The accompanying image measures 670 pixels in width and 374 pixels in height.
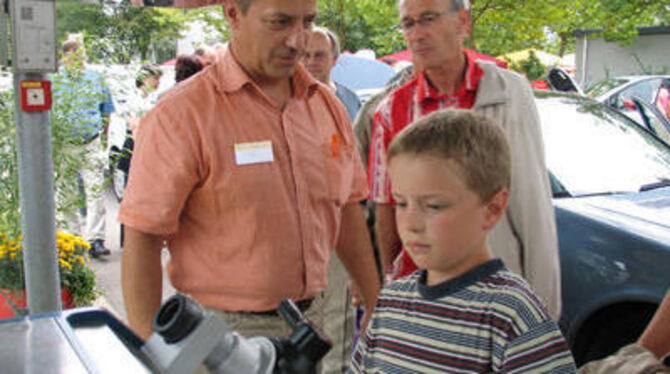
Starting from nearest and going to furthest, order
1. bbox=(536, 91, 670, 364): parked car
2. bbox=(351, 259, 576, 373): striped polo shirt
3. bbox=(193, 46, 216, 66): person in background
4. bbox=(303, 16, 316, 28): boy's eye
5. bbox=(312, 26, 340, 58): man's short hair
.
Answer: bbox=(351, 259, 576, 373): striped polo shirt
bbox=(303, 16, 316, 28): boy's eye
bbox=(536, 91, 670, 364): parked car
bbox=(312, 26, 340, 58): man's short hair
bbox=(193, 46, 216, 66): person in background

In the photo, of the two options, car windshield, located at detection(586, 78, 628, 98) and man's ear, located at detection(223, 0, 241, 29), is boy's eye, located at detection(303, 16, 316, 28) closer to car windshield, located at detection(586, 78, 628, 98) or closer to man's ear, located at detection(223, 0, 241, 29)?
man's ear, located at detection(223, 0, 241, 29)

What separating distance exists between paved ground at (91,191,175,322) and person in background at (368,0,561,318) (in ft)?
7.80

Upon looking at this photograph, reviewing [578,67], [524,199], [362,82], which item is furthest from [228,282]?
[578,67]

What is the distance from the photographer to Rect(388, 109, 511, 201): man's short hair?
1.69m

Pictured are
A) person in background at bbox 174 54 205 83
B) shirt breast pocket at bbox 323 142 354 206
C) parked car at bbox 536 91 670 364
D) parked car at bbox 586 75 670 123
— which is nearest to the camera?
shirt breast pocket at bbox 323 142 354 206

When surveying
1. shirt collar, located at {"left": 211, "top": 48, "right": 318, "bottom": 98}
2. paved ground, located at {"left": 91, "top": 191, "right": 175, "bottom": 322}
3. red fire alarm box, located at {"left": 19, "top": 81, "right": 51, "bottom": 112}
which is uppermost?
shirt collar, located at {"left": 211, "top": 48, "right": 318, "bottom": 98}

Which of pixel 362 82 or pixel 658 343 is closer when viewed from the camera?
pixel 658 343

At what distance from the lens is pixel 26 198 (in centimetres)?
345

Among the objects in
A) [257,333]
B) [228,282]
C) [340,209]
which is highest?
[340,209]

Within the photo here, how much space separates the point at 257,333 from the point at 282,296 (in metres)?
0.13

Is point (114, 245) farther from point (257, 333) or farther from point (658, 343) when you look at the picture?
point (658, 343)

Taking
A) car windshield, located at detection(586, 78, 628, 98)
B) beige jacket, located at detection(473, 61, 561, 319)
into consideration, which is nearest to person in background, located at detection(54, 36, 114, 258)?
beige jacket, located at detection(473, 61, 561, 319)

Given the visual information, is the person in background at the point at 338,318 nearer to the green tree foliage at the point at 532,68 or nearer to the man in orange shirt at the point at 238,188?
the man in orange shirt at the point at 238,188

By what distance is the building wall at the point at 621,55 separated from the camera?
29203 millimetres
